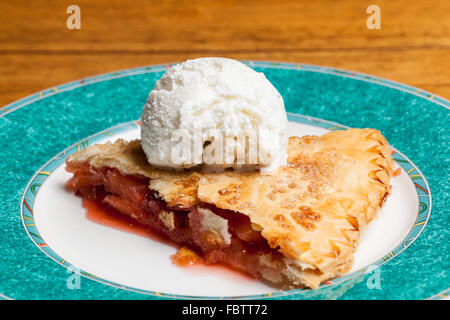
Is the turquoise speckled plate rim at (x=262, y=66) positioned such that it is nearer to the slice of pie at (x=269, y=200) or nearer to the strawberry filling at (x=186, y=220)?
the slice of pie at (x=269, y=200)

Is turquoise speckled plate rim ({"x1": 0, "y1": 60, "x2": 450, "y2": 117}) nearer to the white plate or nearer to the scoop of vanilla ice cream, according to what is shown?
the white plate

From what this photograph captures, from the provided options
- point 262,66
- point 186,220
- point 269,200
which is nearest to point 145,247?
point 186,220

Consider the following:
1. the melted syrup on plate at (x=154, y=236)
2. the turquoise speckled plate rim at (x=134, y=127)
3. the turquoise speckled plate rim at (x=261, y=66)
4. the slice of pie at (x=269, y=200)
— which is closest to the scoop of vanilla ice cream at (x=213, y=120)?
the slice of pie at (x=269, y=200)

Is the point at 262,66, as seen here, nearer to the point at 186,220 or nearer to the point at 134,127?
the point at 134,127

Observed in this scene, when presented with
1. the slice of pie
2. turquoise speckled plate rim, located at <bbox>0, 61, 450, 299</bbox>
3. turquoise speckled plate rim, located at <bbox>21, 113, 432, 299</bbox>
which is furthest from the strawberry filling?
Answer: turquoise speckled plate rim, located at <bbox>0, 61, 450, 299</bbox>

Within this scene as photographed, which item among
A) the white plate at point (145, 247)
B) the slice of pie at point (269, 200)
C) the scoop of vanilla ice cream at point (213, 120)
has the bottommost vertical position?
the white plate at point (145, 247)
